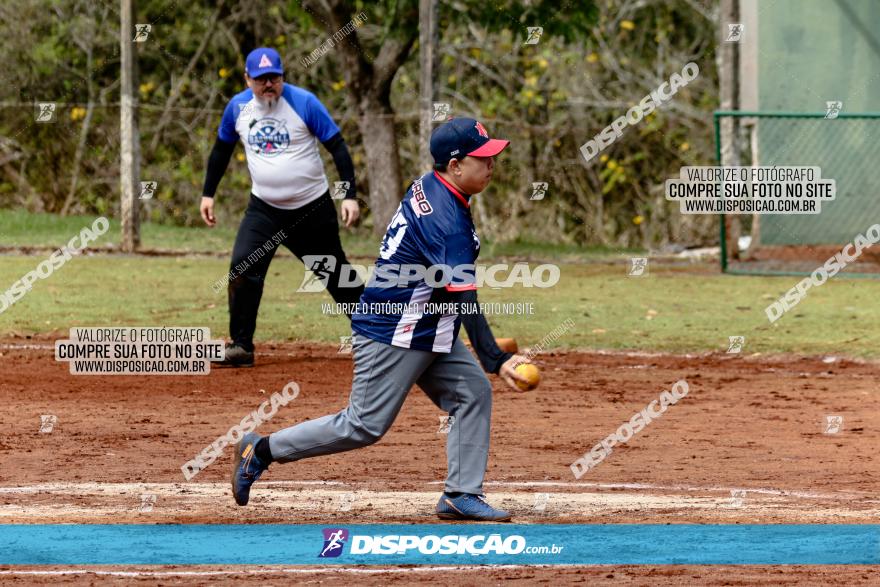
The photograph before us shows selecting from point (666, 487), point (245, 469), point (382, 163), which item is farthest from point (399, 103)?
point (245, 469)

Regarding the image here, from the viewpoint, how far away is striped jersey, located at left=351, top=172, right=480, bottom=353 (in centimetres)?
709

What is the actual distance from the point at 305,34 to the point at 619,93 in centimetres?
509

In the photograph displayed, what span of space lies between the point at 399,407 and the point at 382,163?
49.3ft

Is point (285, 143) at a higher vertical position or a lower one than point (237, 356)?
higher

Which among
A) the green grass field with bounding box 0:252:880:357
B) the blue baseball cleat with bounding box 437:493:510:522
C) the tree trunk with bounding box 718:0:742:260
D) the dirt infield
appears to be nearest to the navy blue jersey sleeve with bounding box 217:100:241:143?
the dirt infield

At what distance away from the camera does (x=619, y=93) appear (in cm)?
2658

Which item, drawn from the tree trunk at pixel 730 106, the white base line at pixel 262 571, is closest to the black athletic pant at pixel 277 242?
the white base line at pixel 262 571

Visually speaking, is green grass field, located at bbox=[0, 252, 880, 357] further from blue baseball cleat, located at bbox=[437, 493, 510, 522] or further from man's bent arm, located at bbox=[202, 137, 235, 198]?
blue baseball cleat, located at bbox=[437, 493, 510, 522]

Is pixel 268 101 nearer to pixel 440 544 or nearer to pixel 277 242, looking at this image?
pixel 277 242

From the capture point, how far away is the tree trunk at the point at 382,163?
22.2 m

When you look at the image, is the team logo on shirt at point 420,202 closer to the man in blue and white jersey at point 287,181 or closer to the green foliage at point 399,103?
the man in blue and white jersey at point 287,181

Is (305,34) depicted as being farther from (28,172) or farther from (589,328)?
(589,328)

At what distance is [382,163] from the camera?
2222 cm

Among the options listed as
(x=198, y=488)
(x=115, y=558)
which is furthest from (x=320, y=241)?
(x=115, y=558)
